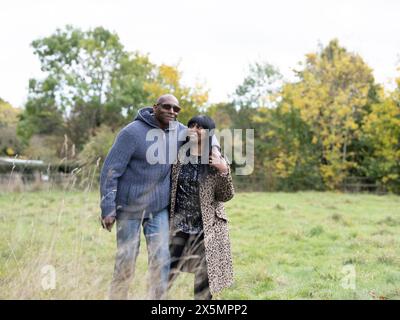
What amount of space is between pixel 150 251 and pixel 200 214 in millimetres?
539

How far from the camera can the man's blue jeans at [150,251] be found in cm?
384

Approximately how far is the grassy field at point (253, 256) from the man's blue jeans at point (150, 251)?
0.12 metres

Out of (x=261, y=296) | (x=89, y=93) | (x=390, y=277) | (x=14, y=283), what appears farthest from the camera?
(x=89, y=93)

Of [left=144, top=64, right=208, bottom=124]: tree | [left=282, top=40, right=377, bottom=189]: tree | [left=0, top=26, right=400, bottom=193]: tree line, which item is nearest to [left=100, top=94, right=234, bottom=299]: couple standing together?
[left=0, top=26, right=400, bottom=193]: tree line

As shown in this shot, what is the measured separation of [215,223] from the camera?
4.25 meters

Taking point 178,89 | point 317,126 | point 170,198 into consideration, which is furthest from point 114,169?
point 317,126

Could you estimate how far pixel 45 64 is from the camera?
35969 millimetres

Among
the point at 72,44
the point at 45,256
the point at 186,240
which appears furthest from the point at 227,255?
the point at 72,44

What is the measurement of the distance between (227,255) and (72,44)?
34565 mm

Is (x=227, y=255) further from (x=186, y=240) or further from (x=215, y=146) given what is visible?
(x=215, y=146)

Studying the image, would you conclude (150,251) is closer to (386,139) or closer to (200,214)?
(200,214)

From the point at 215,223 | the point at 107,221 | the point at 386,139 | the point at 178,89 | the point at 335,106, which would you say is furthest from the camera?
the point at 178,89

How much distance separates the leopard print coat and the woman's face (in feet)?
0.89

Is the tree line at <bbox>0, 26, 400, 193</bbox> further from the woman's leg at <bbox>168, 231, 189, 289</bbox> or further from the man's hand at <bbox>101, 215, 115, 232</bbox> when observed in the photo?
the man's hand at <bbox>101, 215, 115, 232</bbox>
